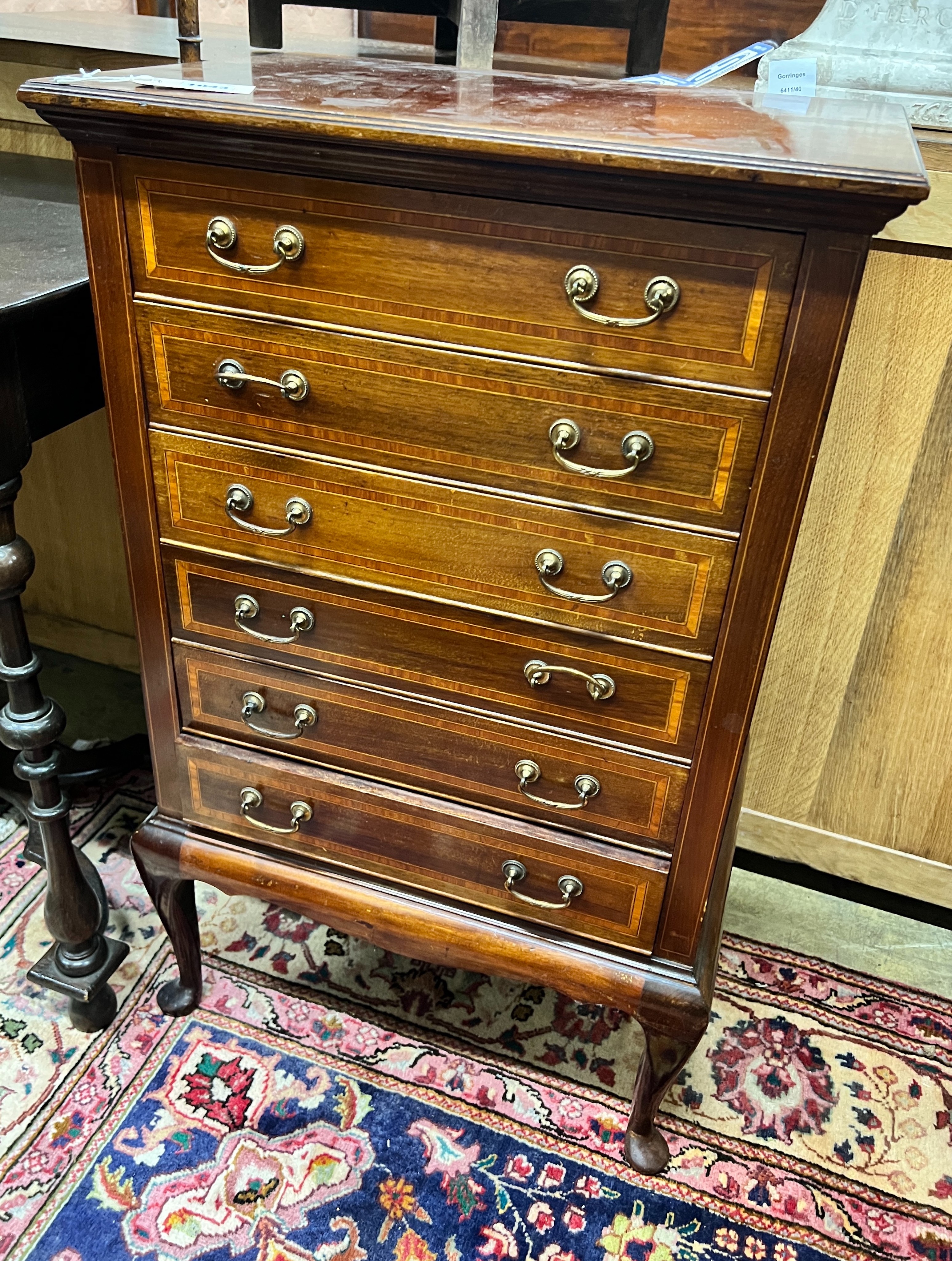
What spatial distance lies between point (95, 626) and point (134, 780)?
383 millimetres

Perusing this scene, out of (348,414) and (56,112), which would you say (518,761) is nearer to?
(348,414)

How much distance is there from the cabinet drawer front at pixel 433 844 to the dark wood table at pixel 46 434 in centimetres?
20

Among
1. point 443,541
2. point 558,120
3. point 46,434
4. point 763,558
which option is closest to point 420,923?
point 443,541

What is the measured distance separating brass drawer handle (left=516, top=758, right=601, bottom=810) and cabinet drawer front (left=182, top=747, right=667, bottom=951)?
0.14 ft

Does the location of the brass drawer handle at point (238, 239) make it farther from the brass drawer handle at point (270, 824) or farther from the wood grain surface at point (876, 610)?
the wood grain surface at point (876, 610)

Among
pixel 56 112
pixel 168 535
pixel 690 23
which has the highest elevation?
pixel 690 23

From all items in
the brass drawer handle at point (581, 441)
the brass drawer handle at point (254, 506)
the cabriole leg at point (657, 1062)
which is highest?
the brass drawer handle at point (581, 441)

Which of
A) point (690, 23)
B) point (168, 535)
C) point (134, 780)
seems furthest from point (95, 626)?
point (690, 23)

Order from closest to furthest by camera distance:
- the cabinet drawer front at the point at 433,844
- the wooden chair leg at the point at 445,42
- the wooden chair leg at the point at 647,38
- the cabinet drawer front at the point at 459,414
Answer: the cabinet drawer front at the point at 459,414 → the cabinet drawer front at the point at 433,844 → the wooden chair leg at the point at 647,38 → the wooden chair leg at the point at 445,42

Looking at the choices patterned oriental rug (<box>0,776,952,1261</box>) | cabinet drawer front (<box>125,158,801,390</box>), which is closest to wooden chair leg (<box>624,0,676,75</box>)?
cabinet drawer front (<box>125,158,801,390</box>)

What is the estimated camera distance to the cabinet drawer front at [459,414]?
83cm

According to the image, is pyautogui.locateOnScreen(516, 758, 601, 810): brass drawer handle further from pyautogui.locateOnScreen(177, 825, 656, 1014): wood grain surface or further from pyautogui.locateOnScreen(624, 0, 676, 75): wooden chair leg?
pyautogui.locateOnScreen(624, 0, 676, 75): wooden chair leg

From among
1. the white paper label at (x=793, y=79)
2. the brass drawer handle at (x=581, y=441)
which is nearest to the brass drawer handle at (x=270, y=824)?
the brass drawer handle at (x=581, y=441)

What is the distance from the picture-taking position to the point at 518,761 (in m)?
1.04
